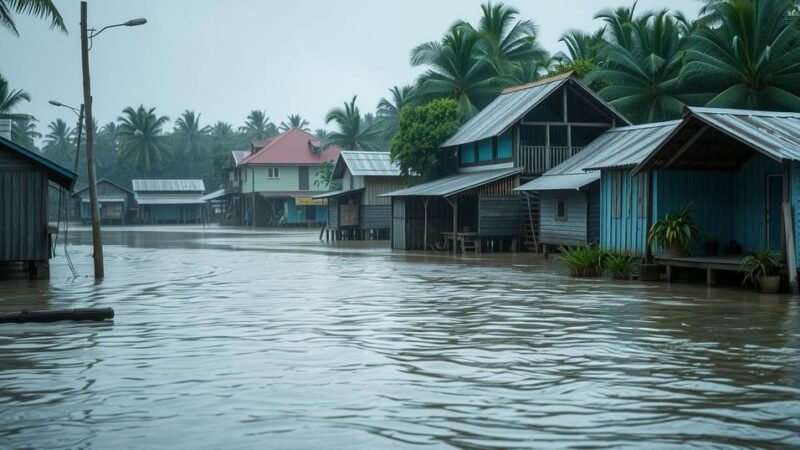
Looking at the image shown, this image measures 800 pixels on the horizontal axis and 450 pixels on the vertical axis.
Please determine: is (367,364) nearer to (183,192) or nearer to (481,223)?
(481,223)

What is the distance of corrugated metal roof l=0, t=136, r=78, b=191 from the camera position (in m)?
22.1

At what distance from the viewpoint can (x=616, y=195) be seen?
25.3 m

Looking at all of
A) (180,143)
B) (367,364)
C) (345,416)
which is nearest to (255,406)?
(345,416)

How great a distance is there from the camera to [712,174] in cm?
2209

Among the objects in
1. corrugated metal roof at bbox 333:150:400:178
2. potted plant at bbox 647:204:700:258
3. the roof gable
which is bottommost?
potted plant at bbox 647:204:700:258

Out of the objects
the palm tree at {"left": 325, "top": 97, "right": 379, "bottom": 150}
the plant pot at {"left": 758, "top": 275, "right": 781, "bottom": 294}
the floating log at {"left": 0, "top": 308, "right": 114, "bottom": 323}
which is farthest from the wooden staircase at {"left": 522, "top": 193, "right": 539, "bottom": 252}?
the palm tree at {"left": 325, "top": 97, "right": 379, "bottom": 150}

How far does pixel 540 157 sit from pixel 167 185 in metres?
64.4

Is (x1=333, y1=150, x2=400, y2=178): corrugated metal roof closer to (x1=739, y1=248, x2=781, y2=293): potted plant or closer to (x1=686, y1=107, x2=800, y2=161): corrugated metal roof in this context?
(x1=686, y1=107, x2=800, y2=161): corrugated metal roof

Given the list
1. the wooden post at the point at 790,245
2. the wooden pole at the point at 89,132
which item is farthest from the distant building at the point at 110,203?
the wooden post at the point at 790,245

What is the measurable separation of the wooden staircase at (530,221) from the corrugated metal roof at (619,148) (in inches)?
56.7

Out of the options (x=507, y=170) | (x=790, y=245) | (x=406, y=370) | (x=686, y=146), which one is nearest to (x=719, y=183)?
(x=686, y=146)

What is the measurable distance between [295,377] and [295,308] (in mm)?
6521

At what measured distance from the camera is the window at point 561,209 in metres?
30.7

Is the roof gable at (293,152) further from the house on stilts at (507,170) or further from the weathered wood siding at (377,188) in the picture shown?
the house on stilts at (507,170)
